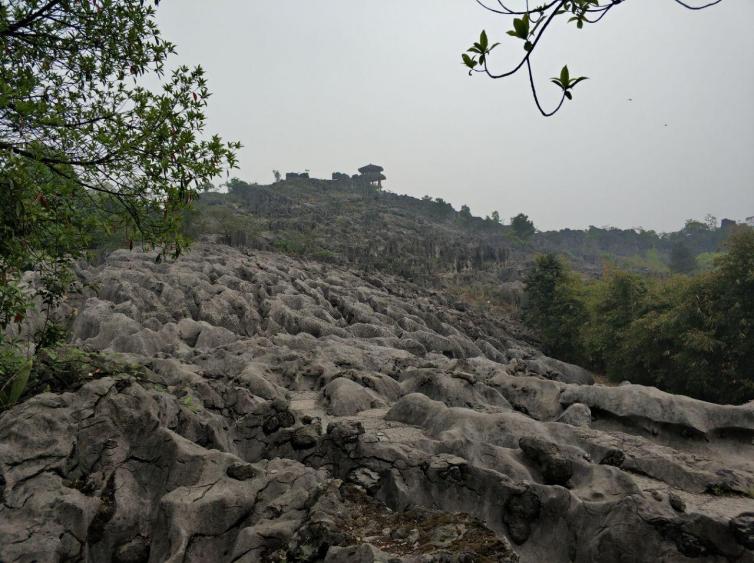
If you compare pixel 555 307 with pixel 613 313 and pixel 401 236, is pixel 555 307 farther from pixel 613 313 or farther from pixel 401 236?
pixel 401 236

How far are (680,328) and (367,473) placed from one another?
25.5 meters

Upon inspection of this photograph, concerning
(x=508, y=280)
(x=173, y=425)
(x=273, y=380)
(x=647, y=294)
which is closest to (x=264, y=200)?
(x=508, y=280)

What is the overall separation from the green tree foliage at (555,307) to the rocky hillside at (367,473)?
28.7m

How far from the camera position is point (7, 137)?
19.4 feet

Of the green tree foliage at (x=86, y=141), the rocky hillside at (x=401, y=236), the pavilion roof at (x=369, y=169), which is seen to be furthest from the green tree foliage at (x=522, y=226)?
Result: the green tree foliage at (x=86, y=141)

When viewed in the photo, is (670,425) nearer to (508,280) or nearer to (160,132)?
(160,132)

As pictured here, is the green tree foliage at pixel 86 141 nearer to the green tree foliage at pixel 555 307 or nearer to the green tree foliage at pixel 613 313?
the green tree foliage at pixel 613 313

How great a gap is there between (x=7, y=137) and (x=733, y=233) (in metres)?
32.2

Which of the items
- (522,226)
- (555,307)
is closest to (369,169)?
(522,226)

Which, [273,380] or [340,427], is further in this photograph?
[273,380]

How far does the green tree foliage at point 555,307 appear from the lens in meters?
42.1

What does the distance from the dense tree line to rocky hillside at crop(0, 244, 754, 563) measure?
607 inches

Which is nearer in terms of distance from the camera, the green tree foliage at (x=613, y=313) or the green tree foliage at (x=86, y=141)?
the green tree foliage at (x=86, y=141)

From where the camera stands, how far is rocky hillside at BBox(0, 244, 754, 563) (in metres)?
6.32
